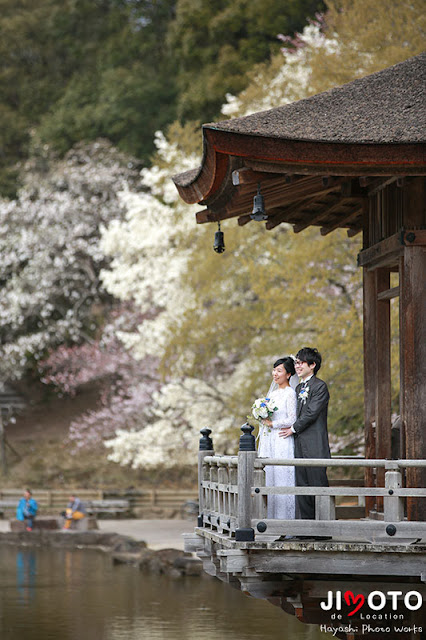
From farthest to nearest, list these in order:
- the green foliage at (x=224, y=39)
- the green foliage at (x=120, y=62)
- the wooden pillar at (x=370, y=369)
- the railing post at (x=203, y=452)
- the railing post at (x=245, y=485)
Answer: the green foliage at (x=120, y=62)
the green foliage at (x=224, y=39)
the wooden pillar at (x=370, y=369)
the railing post at (x=203, y=452)
the railing post at (x=245, y=485)

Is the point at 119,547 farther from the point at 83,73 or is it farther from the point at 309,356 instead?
the point at 83,73

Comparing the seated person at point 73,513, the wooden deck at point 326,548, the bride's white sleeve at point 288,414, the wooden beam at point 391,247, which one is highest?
the wooden beam at point 391,247

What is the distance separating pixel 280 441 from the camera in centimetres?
820

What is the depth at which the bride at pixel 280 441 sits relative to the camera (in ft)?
26.6

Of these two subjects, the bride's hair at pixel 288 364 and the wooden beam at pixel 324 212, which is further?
the wooden beam at pixel 324 212

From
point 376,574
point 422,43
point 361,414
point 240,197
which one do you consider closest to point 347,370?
point 361,414

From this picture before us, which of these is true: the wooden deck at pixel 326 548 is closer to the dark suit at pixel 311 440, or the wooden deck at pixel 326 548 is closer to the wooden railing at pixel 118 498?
the dark suit at pixel 311 440

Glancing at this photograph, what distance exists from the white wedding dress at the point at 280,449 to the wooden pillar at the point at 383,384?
1.33m

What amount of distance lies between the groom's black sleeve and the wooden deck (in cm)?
56

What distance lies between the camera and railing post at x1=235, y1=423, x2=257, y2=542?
746cm

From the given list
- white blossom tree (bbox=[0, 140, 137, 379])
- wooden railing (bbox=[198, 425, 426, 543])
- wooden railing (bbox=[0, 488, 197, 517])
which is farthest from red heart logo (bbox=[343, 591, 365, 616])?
white blossom tree (bbox=[0, 140, 137, 379])

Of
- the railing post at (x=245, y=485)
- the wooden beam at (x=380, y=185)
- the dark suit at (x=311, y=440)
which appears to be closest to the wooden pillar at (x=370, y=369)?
the wooden beam at (x=380, y=185)

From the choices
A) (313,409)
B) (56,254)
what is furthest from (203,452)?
(56,254)

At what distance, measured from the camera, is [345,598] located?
7852 millimetres
